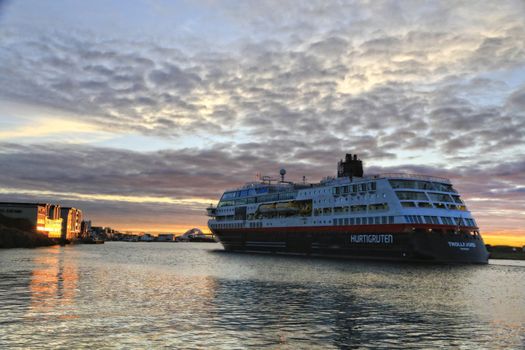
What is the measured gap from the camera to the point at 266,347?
18.5 m

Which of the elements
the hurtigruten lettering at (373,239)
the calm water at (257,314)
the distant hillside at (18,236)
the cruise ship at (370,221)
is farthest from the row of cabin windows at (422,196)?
the distant hillside at (18,236)

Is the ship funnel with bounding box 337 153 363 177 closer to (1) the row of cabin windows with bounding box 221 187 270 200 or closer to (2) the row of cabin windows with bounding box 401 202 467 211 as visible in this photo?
(1) the row of cabin windows with bounding box 221 187 270 200

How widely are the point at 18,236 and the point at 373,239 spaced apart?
390 ft

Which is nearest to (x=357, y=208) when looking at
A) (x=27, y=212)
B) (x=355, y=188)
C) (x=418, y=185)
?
(x=355, y=188)

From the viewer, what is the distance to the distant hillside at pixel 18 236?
143000 mm

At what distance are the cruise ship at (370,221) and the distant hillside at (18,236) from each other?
79501mm

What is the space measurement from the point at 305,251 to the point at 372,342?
236 feet

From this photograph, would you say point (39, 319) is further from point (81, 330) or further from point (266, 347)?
point (266, 347)

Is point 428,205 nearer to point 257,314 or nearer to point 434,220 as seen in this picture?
point 434,220

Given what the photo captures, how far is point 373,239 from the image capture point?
7538 cm

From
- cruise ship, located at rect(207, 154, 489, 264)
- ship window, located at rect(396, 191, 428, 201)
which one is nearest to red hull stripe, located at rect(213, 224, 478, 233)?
cruise ship, located at rect(207, 154, 489, 264)

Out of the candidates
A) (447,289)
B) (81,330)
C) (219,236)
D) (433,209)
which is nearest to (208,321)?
(81,330)

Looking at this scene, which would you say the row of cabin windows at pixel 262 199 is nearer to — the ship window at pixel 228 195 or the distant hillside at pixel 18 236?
the ship window at pixel 228 195

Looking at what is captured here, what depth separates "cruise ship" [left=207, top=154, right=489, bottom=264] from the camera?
69625 millimetres
